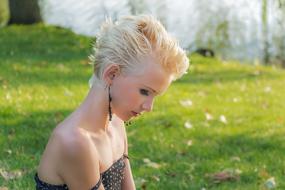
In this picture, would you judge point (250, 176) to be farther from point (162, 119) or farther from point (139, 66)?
point (139, 66)

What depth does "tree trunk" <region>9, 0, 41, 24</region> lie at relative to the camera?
40.7 feet

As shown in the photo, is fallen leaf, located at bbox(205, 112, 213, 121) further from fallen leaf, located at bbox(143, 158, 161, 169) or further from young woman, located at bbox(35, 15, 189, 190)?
young woman, located at bbox(35, 15, 189, 190)

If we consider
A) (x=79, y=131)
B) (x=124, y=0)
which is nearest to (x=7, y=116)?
(x=79, y=131)

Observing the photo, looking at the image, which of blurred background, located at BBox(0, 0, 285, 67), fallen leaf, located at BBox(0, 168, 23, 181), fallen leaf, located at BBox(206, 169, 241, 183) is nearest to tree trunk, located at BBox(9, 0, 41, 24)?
blurred background, located at BBox(0, 0, 285, 67)

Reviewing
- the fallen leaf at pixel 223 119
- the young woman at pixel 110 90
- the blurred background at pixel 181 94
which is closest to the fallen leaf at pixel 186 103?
the blurred background at pixel 181 94

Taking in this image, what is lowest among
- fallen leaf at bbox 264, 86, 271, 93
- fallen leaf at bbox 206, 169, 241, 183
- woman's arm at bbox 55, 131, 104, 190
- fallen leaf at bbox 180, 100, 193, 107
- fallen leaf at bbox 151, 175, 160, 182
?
fallen leaf at bbox 264, 86, 271, 93

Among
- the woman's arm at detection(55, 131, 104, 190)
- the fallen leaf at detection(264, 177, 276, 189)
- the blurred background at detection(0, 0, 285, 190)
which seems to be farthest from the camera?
the blurred background at detection(0, 0, 285, 190)

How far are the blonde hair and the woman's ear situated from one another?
0.07 ft

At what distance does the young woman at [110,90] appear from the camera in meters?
2.99

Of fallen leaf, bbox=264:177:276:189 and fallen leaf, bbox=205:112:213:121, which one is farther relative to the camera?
fallen leaf, bbox=205:112:213:121

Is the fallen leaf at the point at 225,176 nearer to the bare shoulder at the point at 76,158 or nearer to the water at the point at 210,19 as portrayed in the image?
the bare shoulder at the point at 76,158

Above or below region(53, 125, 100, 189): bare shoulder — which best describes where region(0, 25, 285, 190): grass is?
below

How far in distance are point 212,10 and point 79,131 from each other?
1112 centimetres

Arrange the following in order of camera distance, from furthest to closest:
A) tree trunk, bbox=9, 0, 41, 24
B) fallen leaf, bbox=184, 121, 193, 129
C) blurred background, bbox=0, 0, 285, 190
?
tree trunk, bbox=9, 0, 41, 24, fallen leaf, bbox=184, 121, 193, 129, blurred background, bbox=0, 0, 285, 190
